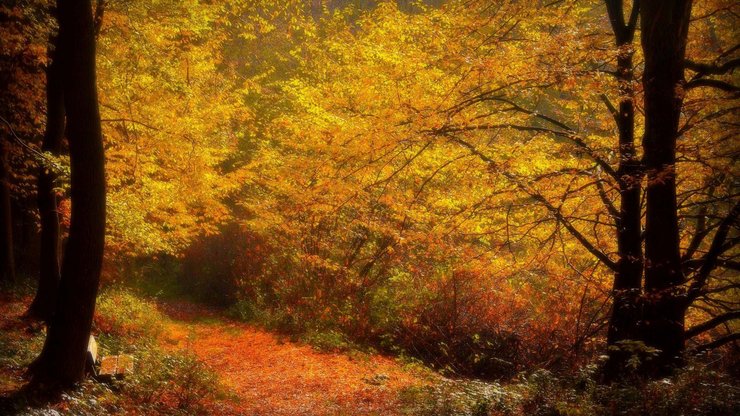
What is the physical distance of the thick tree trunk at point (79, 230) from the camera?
6328 millimetres

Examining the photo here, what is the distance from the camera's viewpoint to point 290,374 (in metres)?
11.2

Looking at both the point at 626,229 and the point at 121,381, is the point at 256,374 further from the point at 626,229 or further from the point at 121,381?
the point at 626,229

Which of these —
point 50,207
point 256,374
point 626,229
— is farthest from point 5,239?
point 626,229

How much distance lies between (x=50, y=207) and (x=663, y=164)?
11104 millimetres

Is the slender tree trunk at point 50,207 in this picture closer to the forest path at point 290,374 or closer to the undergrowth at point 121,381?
the undergrowth at point 121,381

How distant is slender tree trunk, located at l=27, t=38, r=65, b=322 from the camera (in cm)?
967

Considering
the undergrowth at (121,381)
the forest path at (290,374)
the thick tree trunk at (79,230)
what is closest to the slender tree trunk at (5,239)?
the undergrowth at (121,381)

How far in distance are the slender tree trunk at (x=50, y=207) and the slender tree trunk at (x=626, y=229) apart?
10.3 meters

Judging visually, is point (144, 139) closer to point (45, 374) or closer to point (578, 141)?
point (45, 374)

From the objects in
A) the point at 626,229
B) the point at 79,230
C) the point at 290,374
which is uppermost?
the point at 626,229

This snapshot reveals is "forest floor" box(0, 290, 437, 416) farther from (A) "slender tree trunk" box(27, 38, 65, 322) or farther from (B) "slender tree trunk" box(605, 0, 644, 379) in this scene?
(B) "slender tree trunk" box(605, 0, 644, 379)

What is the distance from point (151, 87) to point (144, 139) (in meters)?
1.39

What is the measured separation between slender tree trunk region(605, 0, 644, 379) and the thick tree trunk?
7.35 m

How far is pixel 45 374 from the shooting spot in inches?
253
